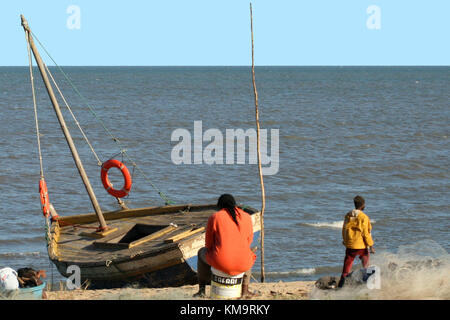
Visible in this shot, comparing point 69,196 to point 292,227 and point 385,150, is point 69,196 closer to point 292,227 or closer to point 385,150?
point 292,227

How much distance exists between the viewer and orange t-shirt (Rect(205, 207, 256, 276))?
8.12 metres

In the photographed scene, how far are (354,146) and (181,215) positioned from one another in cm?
2588

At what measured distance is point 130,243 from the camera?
14.2 metres

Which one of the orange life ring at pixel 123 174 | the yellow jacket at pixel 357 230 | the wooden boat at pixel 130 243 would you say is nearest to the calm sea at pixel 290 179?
the wooden boat at pixel 130 243

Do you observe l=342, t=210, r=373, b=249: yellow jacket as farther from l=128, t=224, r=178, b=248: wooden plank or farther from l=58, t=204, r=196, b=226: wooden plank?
l=58, t=204, r=196, b=226: wooden plank

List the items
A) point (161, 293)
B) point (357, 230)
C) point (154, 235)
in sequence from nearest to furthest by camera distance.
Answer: point (357, 230)
point (161, 293)
point (154, 235)

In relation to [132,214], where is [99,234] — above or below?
below

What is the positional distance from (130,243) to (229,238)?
6.48 meters

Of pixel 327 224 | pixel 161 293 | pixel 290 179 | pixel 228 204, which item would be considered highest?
pixel 228 204

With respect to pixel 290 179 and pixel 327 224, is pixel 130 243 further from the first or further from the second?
pixel 290 179

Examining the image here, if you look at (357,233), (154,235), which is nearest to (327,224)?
(154,235)

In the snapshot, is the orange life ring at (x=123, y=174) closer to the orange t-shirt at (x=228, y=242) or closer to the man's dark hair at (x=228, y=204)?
the orange t-shirt at (x=228, y=242)

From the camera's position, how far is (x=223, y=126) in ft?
179
